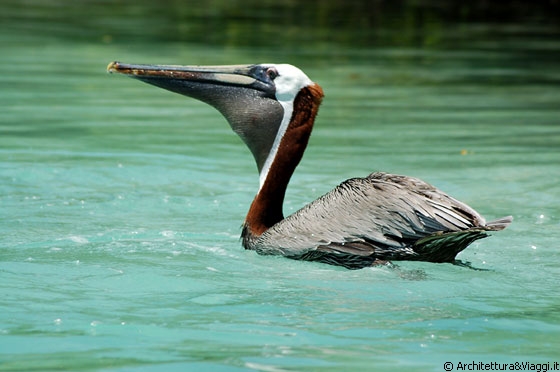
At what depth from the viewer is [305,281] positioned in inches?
206

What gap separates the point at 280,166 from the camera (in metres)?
5.88

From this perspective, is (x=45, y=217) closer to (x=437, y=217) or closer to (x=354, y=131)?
(x=437, y=217)

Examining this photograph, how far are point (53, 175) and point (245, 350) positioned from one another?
11.9 ft

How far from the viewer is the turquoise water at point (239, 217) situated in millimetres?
4395

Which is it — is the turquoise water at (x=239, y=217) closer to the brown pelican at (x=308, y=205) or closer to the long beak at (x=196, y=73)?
the brown pelican at (x=308, y=205)

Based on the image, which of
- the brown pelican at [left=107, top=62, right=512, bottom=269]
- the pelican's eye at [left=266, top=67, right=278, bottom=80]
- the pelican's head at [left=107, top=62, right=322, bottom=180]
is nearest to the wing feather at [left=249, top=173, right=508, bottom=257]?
the brown pelican at [left=107, top=62, right=512, bottom=269]

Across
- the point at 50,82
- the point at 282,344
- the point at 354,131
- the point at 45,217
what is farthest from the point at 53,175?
the point at 50,82

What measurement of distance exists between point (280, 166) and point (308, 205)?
1.18 feet

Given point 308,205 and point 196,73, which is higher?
point 196,73

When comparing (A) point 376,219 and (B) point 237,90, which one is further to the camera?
(B) point 237,90

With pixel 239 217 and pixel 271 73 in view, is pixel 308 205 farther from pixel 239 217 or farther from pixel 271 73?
pixel 239 217

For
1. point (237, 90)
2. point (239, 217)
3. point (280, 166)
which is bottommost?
point (239, 217)

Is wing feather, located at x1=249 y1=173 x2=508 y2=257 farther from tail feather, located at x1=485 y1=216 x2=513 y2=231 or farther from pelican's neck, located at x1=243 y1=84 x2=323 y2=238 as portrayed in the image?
pelican's neck, located at x1=243 y1=84 x2=323 y2=238

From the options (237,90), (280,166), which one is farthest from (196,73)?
(280,166)
